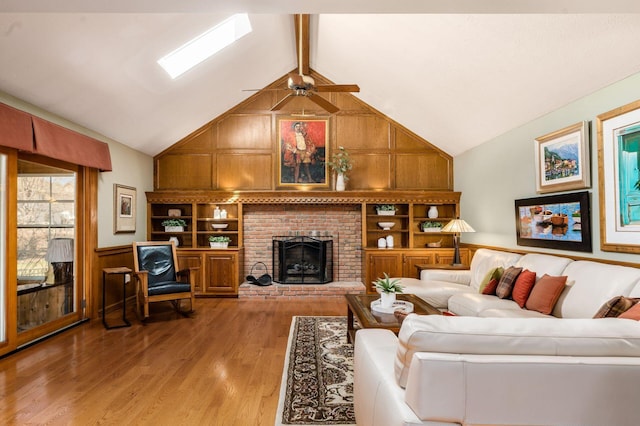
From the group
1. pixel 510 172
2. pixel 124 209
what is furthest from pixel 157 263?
pixel 510 172

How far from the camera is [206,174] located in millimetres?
7098

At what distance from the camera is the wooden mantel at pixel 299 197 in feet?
22.1

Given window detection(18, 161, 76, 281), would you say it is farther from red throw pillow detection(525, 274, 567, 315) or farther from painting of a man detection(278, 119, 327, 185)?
red throw pillow detection(525, 274, 567, 315)

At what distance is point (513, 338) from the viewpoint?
146cm

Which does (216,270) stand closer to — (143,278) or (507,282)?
(143,278)

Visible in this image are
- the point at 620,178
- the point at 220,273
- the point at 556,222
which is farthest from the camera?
the point at 220,273

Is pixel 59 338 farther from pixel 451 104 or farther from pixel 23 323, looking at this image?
pixel 451 104

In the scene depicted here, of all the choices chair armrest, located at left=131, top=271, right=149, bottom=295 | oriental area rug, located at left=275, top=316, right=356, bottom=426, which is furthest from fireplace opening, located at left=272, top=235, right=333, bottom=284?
chair armrest, located at left=131, top=271, right=149, bottom=295

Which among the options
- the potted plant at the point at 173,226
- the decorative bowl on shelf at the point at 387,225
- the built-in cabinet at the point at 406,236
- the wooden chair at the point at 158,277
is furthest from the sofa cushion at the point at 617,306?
the potted plant at the point at 173,226

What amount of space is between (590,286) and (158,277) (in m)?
5.13

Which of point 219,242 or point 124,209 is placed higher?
point 124,209

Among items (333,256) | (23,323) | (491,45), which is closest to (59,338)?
(23,323)

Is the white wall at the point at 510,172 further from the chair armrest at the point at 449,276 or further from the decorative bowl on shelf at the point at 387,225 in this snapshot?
the decorative bowl on shelf at the point at 387,225

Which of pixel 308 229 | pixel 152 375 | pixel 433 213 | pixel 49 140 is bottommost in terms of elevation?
pixel 152 375
